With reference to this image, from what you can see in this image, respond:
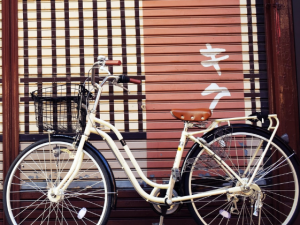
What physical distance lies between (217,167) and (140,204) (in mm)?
1177

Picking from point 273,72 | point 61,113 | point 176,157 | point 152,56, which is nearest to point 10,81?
point 61,113

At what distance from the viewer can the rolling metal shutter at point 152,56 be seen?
396cm

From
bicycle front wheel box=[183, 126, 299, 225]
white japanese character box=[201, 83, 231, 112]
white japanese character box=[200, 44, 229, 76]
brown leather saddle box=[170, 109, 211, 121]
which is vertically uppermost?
white japanese character box=[200, 44, 229, 76]

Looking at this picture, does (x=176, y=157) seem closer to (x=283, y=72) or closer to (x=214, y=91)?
(x=214, y=91)

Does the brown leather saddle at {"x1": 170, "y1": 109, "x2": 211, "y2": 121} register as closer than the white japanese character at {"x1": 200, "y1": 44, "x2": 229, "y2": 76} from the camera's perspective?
Yes

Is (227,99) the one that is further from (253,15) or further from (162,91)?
(253,15)

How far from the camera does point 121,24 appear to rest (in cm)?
400

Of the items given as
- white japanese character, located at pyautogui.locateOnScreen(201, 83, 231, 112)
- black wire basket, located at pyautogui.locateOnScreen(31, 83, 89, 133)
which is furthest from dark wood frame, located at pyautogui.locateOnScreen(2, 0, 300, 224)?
black wire basket, located at pyautogui.locateOnScreen(31, 83, 89, 133)

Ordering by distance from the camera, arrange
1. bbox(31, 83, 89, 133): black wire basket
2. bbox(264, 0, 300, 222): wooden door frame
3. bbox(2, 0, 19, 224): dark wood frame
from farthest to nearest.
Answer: bbox(2, 0, 19, 224): dark wood frame → bbox(264, 0, 300, 222): wooden door frame → bbox(31, 83, 89, 133): black wire basket

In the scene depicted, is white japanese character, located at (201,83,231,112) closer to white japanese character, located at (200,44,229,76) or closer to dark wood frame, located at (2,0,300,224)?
white japanese character, located at (200,44,229,76)

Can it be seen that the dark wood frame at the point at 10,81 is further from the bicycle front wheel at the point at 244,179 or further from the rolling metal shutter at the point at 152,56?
the bicycle front wheel at the point at 244,179

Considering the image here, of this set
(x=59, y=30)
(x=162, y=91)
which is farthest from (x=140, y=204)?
(x=59, y=30)

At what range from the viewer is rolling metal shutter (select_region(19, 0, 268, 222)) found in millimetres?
3963

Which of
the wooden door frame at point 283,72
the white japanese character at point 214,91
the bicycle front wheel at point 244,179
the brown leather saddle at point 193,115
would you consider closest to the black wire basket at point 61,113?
the brown leather saddle at point 193,115
